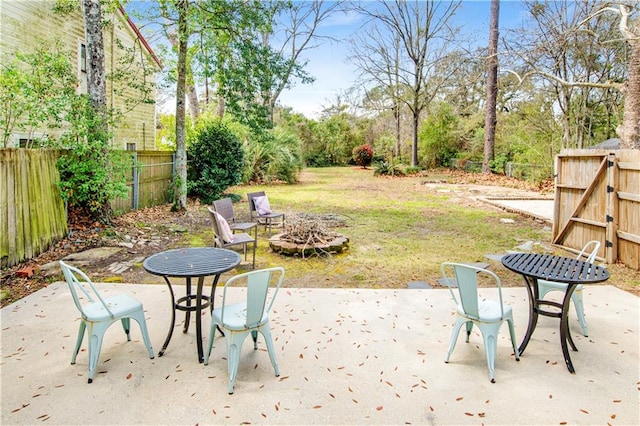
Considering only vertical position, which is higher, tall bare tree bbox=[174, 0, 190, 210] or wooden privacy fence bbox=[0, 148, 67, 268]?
tall bare tree bbox=[174, 0, 190, 210]

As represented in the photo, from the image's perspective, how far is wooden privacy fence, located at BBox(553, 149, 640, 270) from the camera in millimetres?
5133

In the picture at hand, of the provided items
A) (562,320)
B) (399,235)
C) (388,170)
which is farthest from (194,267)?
(388,170)

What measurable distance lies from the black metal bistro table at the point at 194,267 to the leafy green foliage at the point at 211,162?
26.0ft

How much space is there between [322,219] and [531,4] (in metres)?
10.8

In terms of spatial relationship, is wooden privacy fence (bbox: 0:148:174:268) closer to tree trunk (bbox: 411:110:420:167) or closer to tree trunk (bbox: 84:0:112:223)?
tree trunk (bbox: 84:0:112:223)

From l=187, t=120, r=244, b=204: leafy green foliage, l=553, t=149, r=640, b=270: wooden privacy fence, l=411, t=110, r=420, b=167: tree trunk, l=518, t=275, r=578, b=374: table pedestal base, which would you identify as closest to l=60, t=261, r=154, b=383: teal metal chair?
l=518, t=275, r=578, b=374: table pedestal base

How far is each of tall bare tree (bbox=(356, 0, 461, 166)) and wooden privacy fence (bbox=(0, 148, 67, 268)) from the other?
59.4 ft

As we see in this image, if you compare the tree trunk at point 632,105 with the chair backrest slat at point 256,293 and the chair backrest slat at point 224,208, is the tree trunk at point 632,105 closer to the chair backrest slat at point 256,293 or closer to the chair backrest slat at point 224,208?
the chair backrest slat at point 224,208

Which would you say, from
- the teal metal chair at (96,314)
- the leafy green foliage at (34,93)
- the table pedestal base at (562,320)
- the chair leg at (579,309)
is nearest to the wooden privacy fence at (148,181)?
the leafy green foliage at (34,93)

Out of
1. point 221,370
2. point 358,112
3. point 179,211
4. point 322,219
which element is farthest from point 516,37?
point 358,112

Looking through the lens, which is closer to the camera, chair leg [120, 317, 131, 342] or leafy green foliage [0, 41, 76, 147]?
chair leg [120, 317, 131, 342]

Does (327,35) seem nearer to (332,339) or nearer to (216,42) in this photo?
(216,42)

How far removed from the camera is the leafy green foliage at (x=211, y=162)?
10977mm

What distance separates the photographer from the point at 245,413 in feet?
7.36
